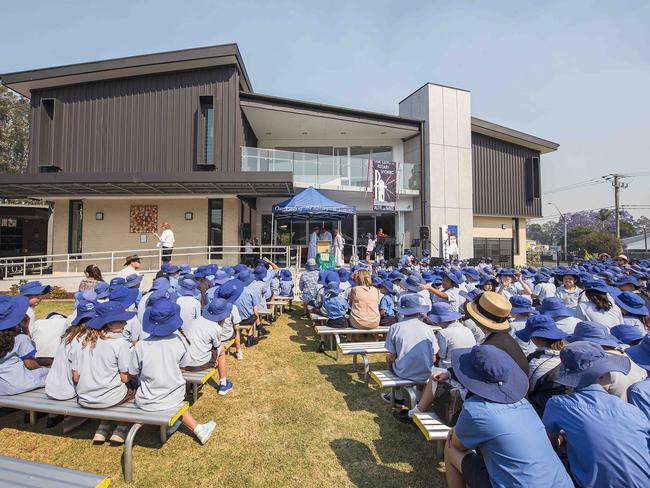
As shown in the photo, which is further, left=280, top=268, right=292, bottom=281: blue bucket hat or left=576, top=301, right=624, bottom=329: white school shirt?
left=280, top=268, right=292, bottom=281: blue bucket hat

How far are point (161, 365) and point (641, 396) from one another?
3923 mm

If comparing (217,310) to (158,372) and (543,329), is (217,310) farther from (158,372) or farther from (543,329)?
(543,329)

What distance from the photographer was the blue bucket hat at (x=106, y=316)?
329cm

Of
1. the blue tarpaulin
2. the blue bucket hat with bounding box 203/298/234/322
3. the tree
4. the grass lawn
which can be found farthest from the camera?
the tree

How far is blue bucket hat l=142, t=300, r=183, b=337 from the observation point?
339 centimetres

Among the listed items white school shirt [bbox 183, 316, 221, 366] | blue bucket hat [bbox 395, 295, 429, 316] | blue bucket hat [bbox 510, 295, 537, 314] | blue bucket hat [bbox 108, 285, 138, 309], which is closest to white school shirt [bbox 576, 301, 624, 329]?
blue bucket hat [bbox 510, 295, 537, 314]

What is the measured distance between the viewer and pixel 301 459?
331 centimetres

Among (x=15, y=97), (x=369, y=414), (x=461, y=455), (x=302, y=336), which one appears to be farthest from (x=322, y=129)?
(x=15, y=97)

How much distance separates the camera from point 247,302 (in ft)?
21.6

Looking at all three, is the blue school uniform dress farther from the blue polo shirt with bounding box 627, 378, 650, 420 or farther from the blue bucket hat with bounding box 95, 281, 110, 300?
the blue polo shirt with bounding box 627, 378, 650, 420

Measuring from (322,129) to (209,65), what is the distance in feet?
22.2

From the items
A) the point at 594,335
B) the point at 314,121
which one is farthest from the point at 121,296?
the point at 314,121

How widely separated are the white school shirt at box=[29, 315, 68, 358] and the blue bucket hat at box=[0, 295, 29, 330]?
632 mm

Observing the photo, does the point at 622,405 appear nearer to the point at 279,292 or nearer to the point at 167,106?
the point at 279,292
